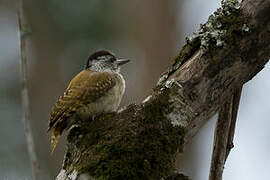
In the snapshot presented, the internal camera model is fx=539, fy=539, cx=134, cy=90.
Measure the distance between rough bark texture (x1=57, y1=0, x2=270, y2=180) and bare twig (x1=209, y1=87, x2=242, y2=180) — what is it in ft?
0.83

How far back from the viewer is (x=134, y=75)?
887 centimetres

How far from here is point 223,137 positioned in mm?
3746

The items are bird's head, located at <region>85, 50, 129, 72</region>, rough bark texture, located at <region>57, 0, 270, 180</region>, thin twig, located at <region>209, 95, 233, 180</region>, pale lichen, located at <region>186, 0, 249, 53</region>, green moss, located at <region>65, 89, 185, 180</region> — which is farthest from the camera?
bird's head, located at <region>85, 50, 129, 72</region>

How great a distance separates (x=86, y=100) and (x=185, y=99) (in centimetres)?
161

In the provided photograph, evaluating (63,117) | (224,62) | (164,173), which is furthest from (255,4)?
(63,117)

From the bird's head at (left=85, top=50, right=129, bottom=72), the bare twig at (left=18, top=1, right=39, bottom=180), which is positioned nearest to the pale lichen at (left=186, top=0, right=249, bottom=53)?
the bare twig at (left=18, top=1, right=39, bottom=180)

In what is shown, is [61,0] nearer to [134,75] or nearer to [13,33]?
[13,33]

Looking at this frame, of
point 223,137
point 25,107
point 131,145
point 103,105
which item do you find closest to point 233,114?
point 223,137

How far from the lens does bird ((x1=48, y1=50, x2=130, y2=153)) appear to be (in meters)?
4.71

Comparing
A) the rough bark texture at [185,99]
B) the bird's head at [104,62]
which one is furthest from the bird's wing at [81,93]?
the rough bark texture at [185,99]

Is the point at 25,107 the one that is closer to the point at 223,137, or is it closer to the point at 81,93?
the point at 223,137

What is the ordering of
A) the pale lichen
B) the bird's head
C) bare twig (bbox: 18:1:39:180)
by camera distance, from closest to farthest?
1. bare twig (bbox: 18:1:39:180)
2. the pale lichen
3. the bird's head

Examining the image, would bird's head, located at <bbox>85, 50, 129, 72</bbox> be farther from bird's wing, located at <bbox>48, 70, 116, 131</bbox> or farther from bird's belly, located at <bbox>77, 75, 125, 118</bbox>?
bird's belly, located at <bbox>77, 75, 125, 118</bbox>

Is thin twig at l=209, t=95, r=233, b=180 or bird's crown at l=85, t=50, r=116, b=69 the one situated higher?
bird's crown at l=85, t=50, r=116, b=69
